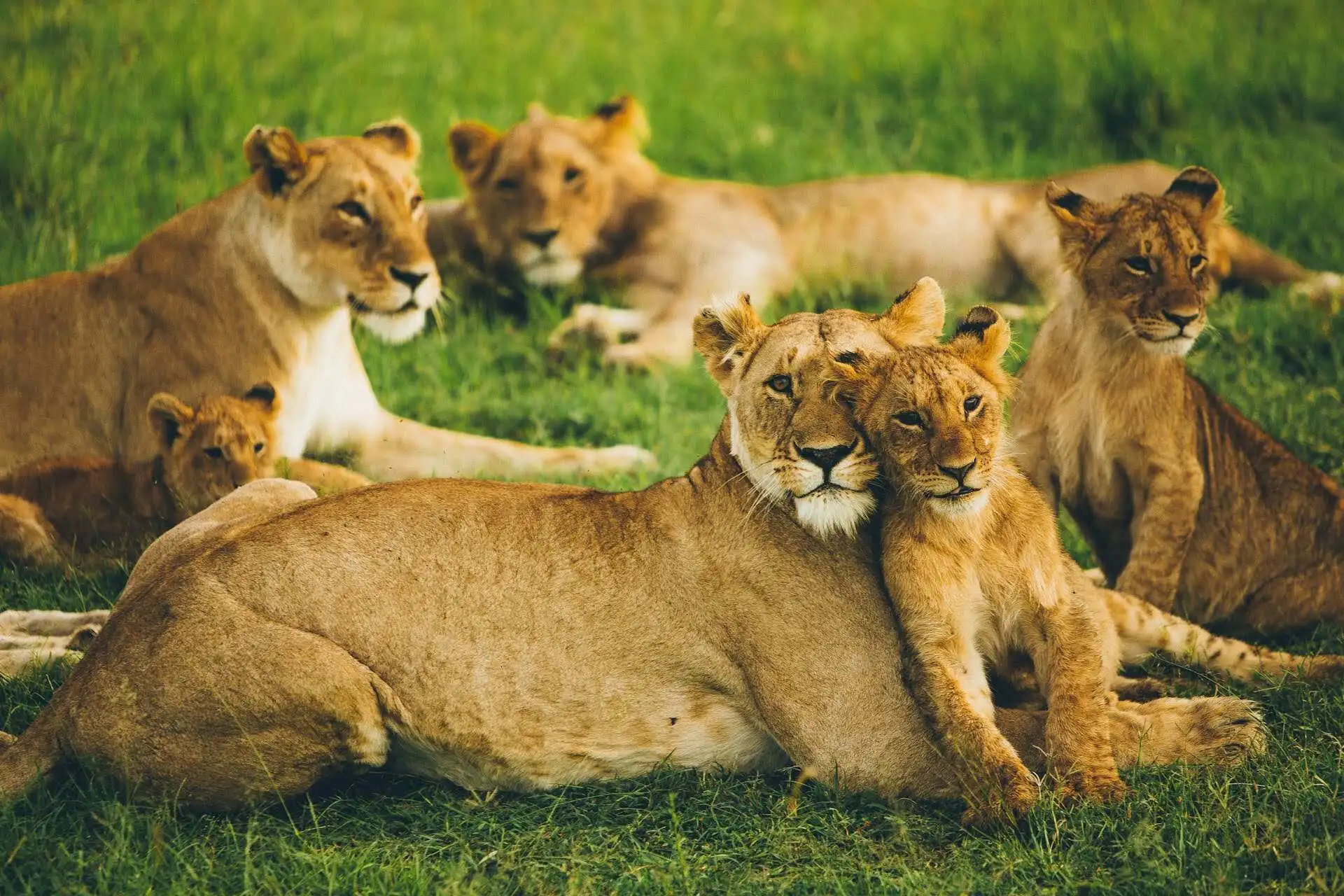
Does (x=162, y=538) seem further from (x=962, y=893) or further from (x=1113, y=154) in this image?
(x=1113, y=154)

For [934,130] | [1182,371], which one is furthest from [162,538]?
[934,130]

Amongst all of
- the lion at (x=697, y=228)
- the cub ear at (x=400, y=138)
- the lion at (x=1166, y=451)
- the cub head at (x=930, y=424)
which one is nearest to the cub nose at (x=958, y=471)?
the cub head at (x=930, y=424)

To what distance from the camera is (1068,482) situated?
15.9 ft

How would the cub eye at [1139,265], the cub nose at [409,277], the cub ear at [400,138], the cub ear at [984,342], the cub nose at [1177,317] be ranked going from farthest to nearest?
1. the cub ear at [400,138]
2. the cub nose at [409,277]
3. the cub eye at [1139,265]
4. the cub nose at [1177,317]
5. the cub ear at [984,342]

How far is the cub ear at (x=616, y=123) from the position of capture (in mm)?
7668

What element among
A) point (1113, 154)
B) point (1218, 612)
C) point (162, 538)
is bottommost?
point (1113, 154)

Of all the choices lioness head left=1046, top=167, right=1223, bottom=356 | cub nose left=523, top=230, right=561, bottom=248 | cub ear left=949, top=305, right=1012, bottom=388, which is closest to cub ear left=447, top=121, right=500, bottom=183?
cub nose left=523, top=230, right=561, bottom=248

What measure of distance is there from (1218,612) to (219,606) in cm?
291

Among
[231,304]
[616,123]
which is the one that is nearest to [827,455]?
[231,304]

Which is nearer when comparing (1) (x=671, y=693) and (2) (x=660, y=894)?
(2) (x=660, y=894)

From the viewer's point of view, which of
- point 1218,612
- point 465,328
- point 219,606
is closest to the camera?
point 219,606

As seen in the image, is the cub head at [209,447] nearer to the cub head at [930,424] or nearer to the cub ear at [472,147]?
the cub head at [930,424]

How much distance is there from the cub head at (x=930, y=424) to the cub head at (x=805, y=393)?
1.8 inches

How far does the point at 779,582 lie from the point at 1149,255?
1818 mm
